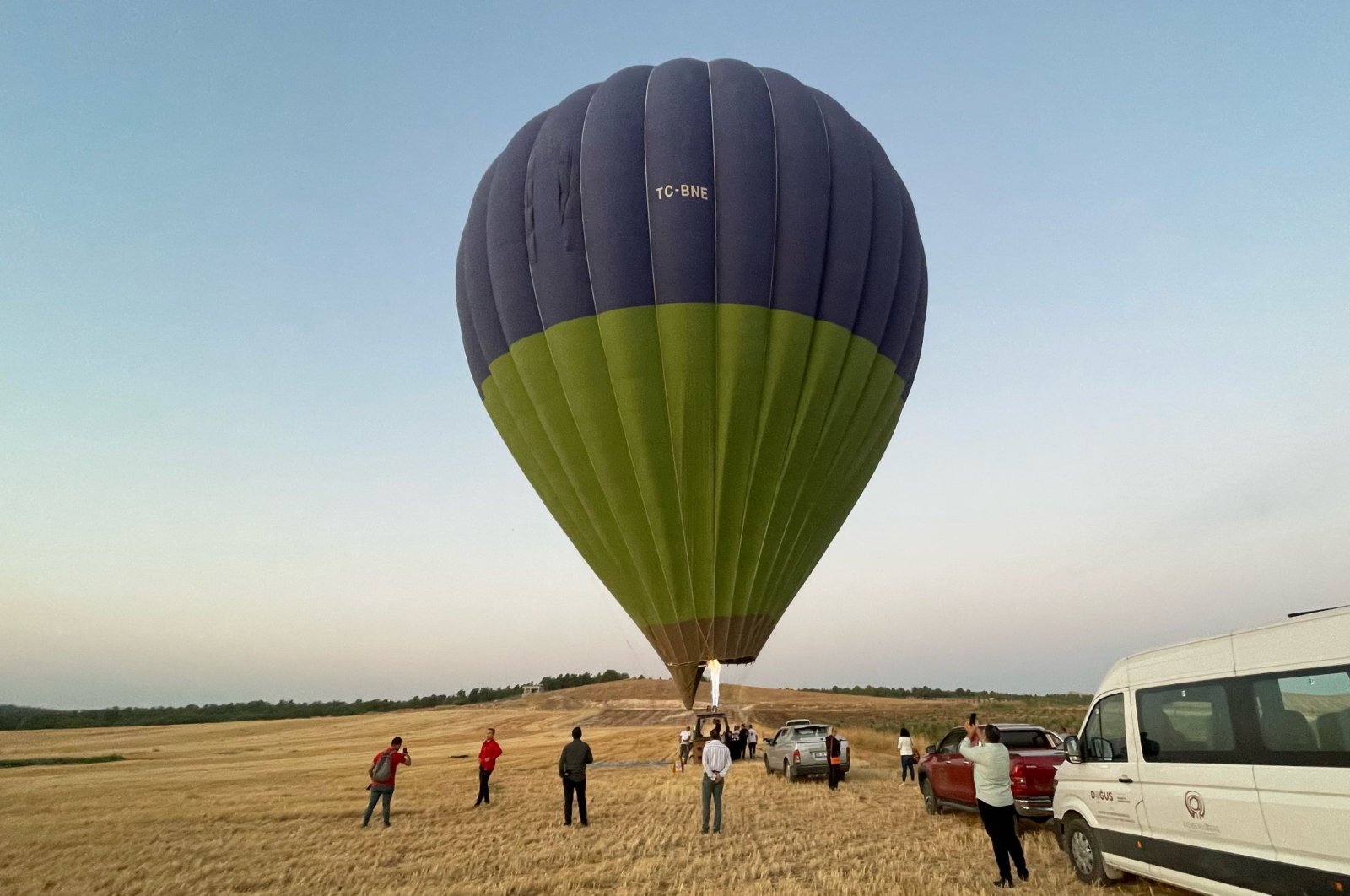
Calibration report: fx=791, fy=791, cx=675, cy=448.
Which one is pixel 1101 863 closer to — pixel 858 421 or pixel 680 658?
pixel 680 658

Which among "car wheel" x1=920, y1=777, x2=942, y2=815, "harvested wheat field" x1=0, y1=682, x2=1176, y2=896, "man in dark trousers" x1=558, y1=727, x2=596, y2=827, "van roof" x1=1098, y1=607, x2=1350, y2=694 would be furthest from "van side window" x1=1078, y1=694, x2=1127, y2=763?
"man in dark trousers" x1=558, y1=727, x2=596, y2=827

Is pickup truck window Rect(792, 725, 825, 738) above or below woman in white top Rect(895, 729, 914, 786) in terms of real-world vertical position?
above

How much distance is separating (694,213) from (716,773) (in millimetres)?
11877

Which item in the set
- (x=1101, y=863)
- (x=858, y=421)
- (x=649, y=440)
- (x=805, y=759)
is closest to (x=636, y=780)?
(x=805, y=759)

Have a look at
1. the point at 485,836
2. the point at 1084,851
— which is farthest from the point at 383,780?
the point at 1084,851

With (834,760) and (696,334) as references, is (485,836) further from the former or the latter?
(696,334)

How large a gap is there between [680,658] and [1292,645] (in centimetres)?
1309

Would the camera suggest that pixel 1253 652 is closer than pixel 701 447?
Yes

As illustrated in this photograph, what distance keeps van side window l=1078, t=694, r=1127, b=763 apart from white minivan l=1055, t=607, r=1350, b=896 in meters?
0.02

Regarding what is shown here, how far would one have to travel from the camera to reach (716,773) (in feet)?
40.2

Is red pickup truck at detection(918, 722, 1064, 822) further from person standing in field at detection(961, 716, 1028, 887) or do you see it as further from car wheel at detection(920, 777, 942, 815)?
person standing in field at detection(961, 716, 1028, 887)

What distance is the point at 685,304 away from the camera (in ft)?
58.2

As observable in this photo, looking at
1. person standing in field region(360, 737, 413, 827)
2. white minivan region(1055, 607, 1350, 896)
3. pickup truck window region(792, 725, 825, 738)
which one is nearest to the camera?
white minivan region(1055, 607, 1350, 896)

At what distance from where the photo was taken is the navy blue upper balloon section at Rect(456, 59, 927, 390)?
17969mm
